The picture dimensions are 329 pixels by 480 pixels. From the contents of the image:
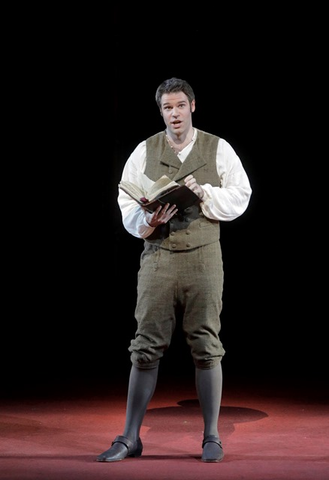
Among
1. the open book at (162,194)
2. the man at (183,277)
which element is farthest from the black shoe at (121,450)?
the open book at (162,194)

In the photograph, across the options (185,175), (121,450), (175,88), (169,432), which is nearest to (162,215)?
(185,175)

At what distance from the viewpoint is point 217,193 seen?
3332mm

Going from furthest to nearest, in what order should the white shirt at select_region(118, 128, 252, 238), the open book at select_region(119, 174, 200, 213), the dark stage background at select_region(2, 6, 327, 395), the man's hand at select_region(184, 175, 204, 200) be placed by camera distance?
1. the dark stage background at select_region(2, 6, 327, 395)
2. the white shirt at select_region(118, 128, 252, 238)
3. the man's hand at select_region(184, 175, 204, 200)
4. the open book at select_region(119, 174, 200, 213)

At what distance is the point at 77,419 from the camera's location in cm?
405

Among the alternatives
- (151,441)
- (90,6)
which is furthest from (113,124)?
(151,441)

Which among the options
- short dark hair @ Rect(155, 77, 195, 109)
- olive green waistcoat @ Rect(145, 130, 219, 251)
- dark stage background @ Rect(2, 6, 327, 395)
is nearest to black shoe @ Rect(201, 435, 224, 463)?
olive green waistcoat @ Rect(145, 130, 219, 251)

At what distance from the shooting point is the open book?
3.12 meters

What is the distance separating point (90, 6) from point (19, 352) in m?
2.46

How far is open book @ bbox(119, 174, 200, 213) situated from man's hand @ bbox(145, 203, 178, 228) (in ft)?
0.05

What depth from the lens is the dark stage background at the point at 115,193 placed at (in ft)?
18.4

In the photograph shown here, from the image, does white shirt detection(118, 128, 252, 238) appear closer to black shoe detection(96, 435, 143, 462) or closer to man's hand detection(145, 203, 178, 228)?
man's hand detection(145, 203, 178, 228)

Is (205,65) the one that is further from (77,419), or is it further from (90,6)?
(77,419)

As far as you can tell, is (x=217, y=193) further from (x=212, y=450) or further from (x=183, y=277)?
(x=212, y=450)

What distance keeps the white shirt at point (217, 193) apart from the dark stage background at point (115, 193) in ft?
6.80
